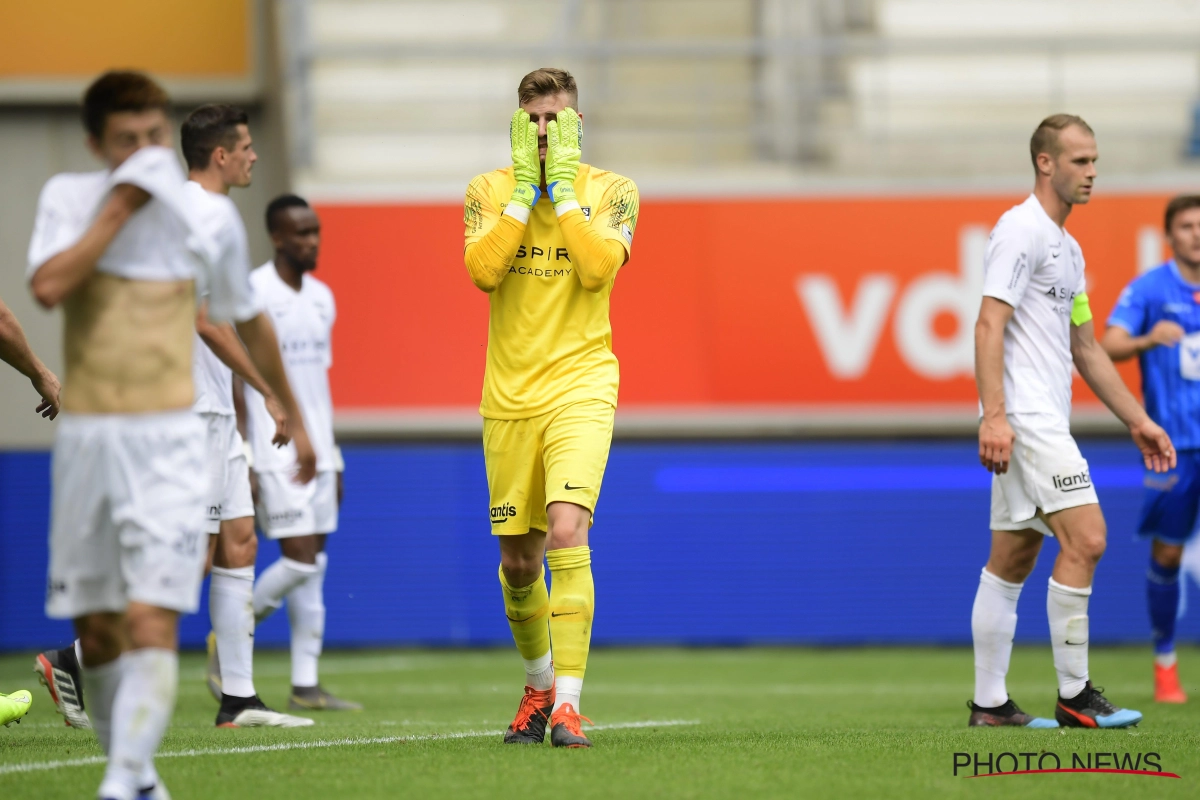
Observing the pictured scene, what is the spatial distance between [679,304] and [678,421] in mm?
922

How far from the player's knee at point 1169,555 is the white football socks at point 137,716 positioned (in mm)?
5771

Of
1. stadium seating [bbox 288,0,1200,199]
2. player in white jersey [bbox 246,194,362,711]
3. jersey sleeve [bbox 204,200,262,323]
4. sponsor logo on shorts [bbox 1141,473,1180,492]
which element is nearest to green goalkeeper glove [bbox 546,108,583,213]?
jersey sleeve [bbox 204,200,262,323]

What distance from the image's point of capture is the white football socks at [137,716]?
342cm

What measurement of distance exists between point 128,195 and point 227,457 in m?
2.83

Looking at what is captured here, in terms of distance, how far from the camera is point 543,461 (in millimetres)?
5121

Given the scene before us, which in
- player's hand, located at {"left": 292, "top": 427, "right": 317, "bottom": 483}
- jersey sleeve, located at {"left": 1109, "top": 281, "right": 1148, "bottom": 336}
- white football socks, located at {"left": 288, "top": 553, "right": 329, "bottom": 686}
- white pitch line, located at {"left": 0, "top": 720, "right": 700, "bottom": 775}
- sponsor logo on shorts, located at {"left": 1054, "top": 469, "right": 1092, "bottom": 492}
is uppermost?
jersey sleeve, located at {"left": 1109, "top": 281, "right": 1148, "bottom": 336}

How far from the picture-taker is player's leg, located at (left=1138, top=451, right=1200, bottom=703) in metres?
7.64

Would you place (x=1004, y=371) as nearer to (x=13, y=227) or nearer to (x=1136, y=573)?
(x=1136, y=573)

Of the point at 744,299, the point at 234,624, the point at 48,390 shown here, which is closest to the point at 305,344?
the point at 234,624

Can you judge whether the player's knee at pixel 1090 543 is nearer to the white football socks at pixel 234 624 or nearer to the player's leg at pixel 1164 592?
the player's leg at pixel 1164 592

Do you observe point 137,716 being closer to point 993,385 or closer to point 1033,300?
point 993,385

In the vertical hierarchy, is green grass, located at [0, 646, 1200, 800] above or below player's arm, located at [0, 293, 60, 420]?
below

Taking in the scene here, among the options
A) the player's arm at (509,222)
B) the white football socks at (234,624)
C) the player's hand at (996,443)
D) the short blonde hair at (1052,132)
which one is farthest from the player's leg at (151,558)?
the short blonde hair at (1052,132)

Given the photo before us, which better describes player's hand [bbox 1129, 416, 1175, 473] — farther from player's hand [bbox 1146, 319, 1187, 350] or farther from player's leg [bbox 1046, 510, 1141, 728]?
player's hand [bbox 1146, 319, 1187, 350]
